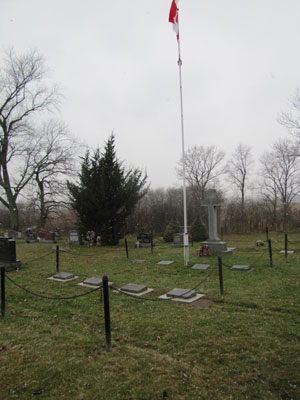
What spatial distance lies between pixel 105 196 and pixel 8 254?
27.6ft

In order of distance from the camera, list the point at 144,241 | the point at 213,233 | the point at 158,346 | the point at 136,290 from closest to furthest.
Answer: the point at 158,346
the point at 136,290
the point at 213,233
the point at 144,241

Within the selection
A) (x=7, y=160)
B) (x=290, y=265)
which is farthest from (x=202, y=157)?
(x=290, y=265)

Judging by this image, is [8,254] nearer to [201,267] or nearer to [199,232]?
[201,267]

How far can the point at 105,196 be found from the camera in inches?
735

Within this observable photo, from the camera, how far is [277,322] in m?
4.83

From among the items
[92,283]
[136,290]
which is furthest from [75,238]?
[136,290]

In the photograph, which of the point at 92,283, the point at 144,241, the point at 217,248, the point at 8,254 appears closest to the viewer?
the point at 92,283

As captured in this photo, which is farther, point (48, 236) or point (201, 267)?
point (48, 236)

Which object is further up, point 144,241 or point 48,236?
point 48,236

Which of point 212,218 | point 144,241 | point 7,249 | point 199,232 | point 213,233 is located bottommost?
point 144,241

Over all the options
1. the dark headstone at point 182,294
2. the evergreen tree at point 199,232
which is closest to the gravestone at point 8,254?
the dark headstone at point 182,294

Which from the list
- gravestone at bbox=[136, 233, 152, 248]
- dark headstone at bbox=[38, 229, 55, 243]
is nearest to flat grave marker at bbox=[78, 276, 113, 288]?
gravestone at bbox=[136, 233, 152, 248]

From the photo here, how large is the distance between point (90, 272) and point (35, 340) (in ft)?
17.6

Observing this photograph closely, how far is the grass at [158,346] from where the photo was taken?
3.22 metres
